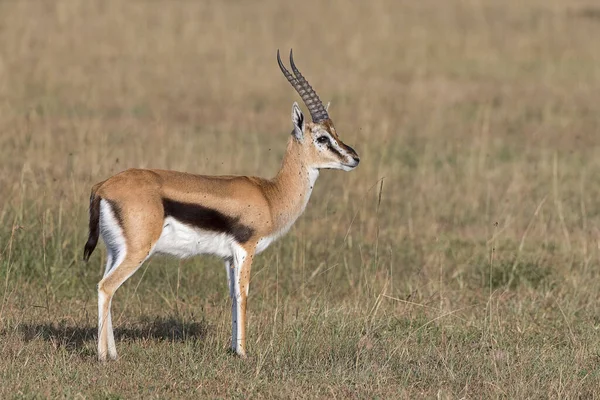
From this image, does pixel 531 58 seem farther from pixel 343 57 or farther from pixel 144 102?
pixel 144 102

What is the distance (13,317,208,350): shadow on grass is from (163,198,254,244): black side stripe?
0.79 m

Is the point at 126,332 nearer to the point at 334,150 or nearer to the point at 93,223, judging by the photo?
the point at 93,223

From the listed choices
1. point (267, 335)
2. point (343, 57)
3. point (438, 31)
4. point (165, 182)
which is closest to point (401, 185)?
point (267, 335)

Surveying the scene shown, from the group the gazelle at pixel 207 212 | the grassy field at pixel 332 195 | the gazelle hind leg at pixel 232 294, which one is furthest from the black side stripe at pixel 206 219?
the grassy field at pixel 332 195

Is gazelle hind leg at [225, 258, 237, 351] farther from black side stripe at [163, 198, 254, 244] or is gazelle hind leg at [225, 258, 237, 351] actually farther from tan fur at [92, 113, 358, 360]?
black side stripe at [163, 198, 254, 244]

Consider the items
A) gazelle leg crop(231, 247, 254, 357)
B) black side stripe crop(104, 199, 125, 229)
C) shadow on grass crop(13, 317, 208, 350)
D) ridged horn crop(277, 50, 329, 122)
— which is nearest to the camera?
black side stripe crop(104, 199, 125, 229)

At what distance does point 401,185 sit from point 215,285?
13.2ft

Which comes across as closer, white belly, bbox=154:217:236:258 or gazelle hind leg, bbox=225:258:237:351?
white belly, bbox=154:217:236:258

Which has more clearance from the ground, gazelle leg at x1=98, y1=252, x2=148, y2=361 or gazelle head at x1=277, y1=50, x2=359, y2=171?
gazelle head at x1=277, y1=50, x2=359, y2=171

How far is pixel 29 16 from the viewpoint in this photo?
798 inches

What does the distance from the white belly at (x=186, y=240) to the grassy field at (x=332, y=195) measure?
65 cm

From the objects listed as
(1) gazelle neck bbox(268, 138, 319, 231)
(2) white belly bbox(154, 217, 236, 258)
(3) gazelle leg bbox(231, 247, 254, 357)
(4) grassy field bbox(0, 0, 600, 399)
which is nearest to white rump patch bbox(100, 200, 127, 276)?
(2) white belly bbox(154, 217, 236, 258)

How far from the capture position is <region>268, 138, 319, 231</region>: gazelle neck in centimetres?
714

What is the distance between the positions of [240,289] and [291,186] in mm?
844
